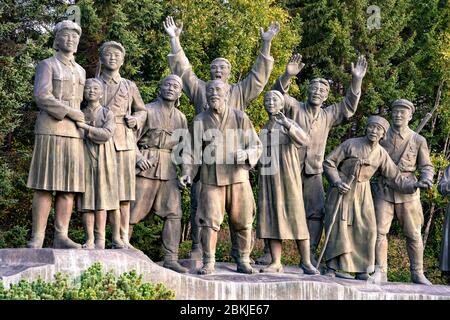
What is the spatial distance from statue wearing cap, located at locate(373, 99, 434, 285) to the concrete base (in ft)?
2.08

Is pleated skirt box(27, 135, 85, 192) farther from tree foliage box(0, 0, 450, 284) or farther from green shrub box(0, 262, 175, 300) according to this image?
tree foliage box(0, 0, 450, 284)

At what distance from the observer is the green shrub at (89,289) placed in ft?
32.6

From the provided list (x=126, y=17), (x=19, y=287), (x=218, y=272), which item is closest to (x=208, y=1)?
(x=126, y=17)

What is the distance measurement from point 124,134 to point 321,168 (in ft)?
9.92

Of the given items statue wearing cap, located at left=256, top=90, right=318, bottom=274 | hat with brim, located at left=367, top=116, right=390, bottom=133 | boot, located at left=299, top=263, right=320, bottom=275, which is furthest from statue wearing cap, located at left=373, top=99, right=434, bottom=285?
statue wearing cap, located at left=256, top=90, right=318, bottom=274

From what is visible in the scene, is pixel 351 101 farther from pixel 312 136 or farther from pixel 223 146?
pixel 223 146

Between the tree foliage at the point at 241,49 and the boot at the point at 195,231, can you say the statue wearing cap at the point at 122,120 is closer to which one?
the boot at the point at 195,231

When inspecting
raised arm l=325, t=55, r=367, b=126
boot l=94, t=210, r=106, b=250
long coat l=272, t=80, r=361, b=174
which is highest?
raised arm l=325, t=55, r=367, b=126

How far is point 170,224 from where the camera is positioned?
44.8ft

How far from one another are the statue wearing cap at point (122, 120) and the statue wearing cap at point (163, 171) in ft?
0.90

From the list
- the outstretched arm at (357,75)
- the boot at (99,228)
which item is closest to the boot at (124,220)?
the boot at (99,228)

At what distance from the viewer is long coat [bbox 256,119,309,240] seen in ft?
44.8

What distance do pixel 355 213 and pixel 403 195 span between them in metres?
0.77

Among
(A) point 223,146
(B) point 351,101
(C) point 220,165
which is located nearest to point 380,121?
(B) point 351,101
